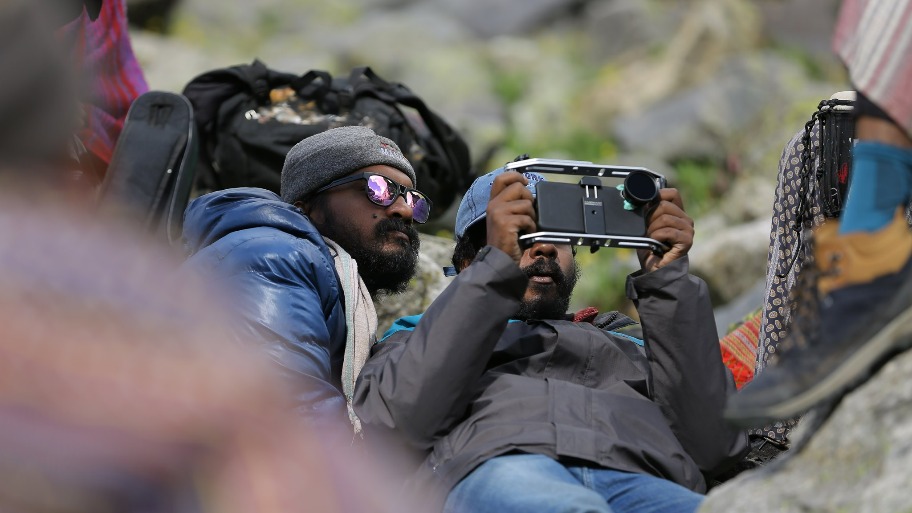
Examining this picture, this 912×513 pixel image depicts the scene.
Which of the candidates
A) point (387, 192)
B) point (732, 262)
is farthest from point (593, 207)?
point (732, 262)

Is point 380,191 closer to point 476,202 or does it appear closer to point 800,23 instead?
point 476,202

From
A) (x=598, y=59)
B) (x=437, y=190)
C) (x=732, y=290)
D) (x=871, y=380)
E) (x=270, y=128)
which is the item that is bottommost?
(x=598, y=59)

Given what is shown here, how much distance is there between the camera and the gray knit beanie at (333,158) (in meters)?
5.04

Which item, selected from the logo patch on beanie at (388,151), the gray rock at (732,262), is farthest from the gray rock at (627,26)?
the logo patch on beanie at (388,151)

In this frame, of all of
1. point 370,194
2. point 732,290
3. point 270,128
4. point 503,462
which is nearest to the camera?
point 503,462

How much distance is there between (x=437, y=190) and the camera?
668 centimetres

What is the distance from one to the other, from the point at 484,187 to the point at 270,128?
2083 mm

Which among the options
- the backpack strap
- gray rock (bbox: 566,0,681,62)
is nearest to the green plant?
gray rock (bbox: 566,0,681,62)

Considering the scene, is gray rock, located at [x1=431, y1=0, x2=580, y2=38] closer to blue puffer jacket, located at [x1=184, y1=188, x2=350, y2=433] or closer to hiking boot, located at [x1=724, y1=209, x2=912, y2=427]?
blue puffer jacket, located at [x1=184, y1=188, x2=350, y2=433]

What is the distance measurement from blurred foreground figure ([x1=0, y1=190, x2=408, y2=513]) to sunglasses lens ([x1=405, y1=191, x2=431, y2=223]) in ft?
11.2

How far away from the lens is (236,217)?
4438mm

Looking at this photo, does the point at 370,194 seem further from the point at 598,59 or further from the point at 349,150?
the point at 598,59

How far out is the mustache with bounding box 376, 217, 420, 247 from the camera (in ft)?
16.1

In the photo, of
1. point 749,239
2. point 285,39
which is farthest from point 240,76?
point 285,39
